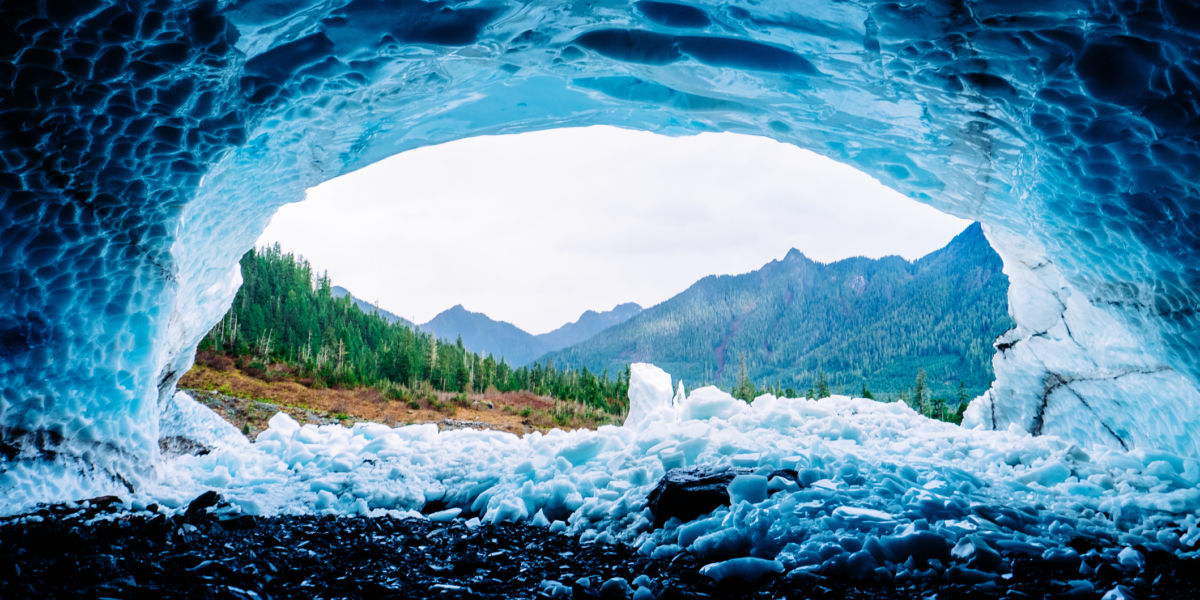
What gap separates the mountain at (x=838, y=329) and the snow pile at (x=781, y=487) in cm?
6405

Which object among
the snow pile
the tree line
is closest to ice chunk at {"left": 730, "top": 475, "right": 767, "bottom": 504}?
the snow pile

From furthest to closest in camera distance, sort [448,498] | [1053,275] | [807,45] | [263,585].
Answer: [1053,275]
[448,498]
[807,45]
[263,585]

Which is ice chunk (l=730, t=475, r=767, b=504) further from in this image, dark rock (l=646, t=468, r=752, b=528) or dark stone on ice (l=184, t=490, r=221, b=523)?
dark stone on ice (l=184, t=490, r=221, b=523)

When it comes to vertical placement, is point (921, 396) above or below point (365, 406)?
below

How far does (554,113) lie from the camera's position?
7770 mm

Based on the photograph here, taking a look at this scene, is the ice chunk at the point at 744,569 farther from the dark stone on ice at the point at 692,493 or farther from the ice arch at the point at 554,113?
the ice arch at the point at 554,113

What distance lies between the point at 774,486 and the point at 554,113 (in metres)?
5.41

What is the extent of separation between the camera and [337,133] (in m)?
7.03

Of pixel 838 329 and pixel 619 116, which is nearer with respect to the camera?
pixel 619 116

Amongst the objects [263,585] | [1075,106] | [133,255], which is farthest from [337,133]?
[1075,106]

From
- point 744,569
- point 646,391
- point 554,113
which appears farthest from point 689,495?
point 646,391

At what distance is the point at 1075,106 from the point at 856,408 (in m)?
7.26

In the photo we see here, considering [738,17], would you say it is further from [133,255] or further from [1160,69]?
[133,255]

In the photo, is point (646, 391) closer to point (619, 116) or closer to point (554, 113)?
point (619, 116)
